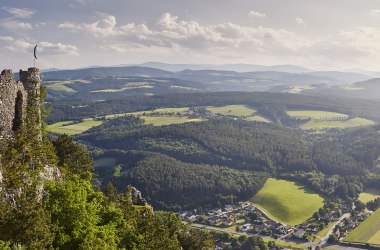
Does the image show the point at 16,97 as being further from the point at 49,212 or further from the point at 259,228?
the point at 259,228

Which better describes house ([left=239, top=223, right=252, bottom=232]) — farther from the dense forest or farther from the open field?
the dense forest

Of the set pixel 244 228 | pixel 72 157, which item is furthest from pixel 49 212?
pixel 244 228

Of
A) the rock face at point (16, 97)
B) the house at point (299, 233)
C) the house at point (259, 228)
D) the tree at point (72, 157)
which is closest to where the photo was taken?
the rock face at point (16, 97)

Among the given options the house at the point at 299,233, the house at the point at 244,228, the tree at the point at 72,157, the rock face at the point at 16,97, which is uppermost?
the rock face at the point at 16,97

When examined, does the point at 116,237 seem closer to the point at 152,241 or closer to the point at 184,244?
the point at 152,241

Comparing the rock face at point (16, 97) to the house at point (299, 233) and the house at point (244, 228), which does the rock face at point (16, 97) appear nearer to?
the house at point (244, 228)

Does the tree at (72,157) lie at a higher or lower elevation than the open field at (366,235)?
higher

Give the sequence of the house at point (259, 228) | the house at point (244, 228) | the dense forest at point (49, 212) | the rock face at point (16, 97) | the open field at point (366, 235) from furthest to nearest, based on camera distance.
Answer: the house at point (244, 228)
the house at point (259, 228)
the open field at point (366, 235)
the rock face at point (16, 97)
the dense forest at point (49, 212)

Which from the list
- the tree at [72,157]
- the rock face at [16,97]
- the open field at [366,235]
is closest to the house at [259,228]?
the open field at [366,235]
